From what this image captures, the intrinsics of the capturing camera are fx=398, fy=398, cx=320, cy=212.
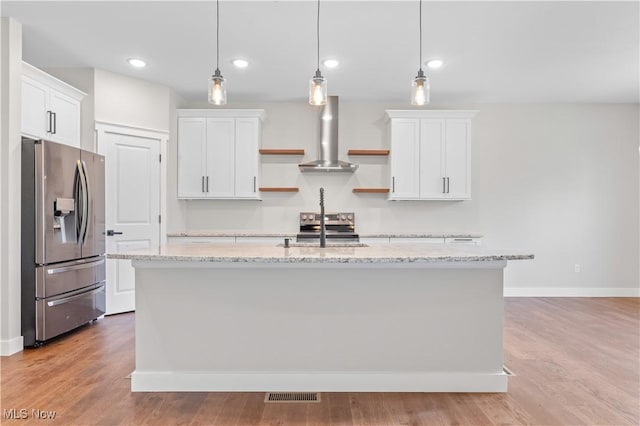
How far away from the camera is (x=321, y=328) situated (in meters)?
2.46

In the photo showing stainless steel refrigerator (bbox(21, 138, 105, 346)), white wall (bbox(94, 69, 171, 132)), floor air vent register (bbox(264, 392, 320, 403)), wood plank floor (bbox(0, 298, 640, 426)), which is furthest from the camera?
white wall (bbox(94, 69, 171, 132))

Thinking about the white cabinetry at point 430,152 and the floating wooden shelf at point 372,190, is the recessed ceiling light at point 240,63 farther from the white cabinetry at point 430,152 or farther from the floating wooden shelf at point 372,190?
the floating wooden shelf at point 372,190

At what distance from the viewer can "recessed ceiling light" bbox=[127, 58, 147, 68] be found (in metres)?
3.94

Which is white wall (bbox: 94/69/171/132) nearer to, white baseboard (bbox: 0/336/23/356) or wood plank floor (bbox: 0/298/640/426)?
white baseboard (bbox: 0/336/23/356)

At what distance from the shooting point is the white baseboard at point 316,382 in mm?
2426

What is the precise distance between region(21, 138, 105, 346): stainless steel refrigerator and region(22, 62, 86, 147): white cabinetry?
0.34 meters

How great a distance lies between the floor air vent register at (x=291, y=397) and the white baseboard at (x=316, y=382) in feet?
0.07

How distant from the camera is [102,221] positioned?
397 centimetres

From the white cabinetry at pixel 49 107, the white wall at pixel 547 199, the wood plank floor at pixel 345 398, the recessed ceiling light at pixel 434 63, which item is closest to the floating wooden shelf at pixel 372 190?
the white wall at pixel 547 199

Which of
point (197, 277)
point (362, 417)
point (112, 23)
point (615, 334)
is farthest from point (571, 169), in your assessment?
point (112, 23)

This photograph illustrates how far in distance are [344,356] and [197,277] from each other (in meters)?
1.03

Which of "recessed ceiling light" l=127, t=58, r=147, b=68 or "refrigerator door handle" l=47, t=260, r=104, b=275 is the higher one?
"recessed ceiling light" l=127, t=58, r=147, b=68

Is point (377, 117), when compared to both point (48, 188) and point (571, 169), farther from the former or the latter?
point (48, 188)

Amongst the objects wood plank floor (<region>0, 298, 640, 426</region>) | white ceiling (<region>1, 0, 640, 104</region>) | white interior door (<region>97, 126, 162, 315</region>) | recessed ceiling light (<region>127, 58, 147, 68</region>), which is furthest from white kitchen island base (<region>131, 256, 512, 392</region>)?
recessed ceiling light (<region>127, 58, 147, 68</region>)
